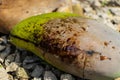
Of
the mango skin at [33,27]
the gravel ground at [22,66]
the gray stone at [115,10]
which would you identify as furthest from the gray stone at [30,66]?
the gray stone at [115,10]

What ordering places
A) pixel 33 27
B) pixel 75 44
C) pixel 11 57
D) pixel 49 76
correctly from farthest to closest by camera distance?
1. pixel 11 57
2. pixel 33 27
3. pixel 49 76
4. pixel 75 44

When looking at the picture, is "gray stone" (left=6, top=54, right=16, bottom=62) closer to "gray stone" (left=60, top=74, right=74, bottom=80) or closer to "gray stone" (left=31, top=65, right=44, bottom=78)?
"gray stone" (left=31, top=65, right=44, bottom=78)

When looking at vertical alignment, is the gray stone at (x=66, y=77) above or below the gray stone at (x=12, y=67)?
below

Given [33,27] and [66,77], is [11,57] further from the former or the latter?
[66,77]

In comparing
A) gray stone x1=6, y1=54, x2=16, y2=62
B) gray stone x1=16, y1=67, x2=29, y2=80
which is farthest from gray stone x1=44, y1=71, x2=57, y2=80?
gray stone x1=6, y1=54, x2=16, y2=62

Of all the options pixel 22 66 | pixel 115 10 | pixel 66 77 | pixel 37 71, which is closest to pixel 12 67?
pixel 22 66

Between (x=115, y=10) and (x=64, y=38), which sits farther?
(x=115, y=10)

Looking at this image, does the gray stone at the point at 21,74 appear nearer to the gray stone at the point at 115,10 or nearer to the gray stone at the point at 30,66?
the gray stone at the point at 30,66

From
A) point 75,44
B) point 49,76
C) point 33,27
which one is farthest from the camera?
point 33,27
